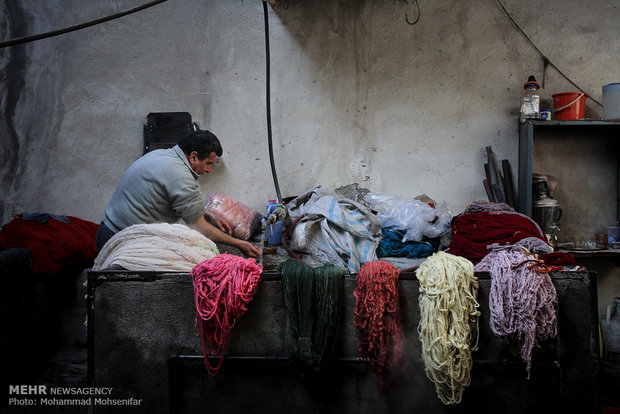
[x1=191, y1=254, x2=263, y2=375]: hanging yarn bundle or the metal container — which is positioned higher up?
the metal container

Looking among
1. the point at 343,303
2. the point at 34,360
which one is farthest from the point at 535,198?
the point at 34,360

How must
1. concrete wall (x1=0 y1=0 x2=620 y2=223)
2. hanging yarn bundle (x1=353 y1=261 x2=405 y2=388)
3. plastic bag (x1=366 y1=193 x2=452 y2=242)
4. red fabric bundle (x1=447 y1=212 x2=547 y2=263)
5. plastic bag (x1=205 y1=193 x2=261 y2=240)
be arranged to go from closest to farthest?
hanging yarn bundle (x1=353 y1=261 x2=405 y2=388), red fabric bundle (x1=447 y1=212 x2=547 y2=263), plastic bag (x1=366 y1=193 x2=452 y2=242), plastic bag (x1=205 y1=193 x2=261 y2=240), concrete wall (x1=0 y1=0 x2=620 y2=223)

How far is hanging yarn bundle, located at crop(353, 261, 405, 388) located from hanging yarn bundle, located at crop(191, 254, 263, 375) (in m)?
0.59

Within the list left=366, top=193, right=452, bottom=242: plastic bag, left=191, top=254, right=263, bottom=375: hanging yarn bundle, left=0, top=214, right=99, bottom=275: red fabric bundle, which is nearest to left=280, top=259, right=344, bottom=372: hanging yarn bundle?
left=191, top=254, right=263, bottom=375: hanging yarn bundle

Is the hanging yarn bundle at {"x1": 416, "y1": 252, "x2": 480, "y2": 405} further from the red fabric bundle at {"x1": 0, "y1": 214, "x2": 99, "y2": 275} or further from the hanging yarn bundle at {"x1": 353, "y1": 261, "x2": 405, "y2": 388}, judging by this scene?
the red fabric bundle at {"x1": 0, "y1": 214, "x2": 99, "y2": 275}

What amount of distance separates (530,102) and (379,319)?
9.39 ft

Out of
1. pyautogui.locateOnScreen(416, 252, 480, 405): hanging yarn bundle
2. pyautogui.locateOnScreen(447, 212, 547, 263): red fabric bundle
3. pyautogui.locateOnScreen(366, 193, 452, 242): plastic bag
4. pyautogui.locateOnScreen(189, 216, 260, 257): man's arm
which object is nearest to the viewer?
pyautogui.locateOnScreen(416, 252, 480, 405): hanging yarn bundle

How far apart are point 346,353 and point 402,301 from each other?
42 cm

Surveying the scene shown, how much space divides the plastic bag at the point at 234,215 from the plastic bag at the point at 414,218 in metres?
1.13

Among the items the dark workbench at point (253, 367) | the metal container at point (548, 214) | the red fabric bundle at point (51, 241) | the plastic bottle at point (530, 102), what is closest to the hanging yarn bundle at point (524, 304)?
the dark workbench at point (253, 367)

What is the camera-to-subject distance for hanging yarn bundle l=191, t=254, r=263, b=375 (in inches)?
96.0

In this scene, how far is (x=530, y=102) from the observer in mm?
4184

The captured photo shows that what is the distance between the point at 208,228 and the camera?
3.49m

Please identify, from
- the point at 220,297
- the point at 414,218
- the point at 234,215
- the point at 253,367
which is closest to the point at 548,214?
the point at 414,218
